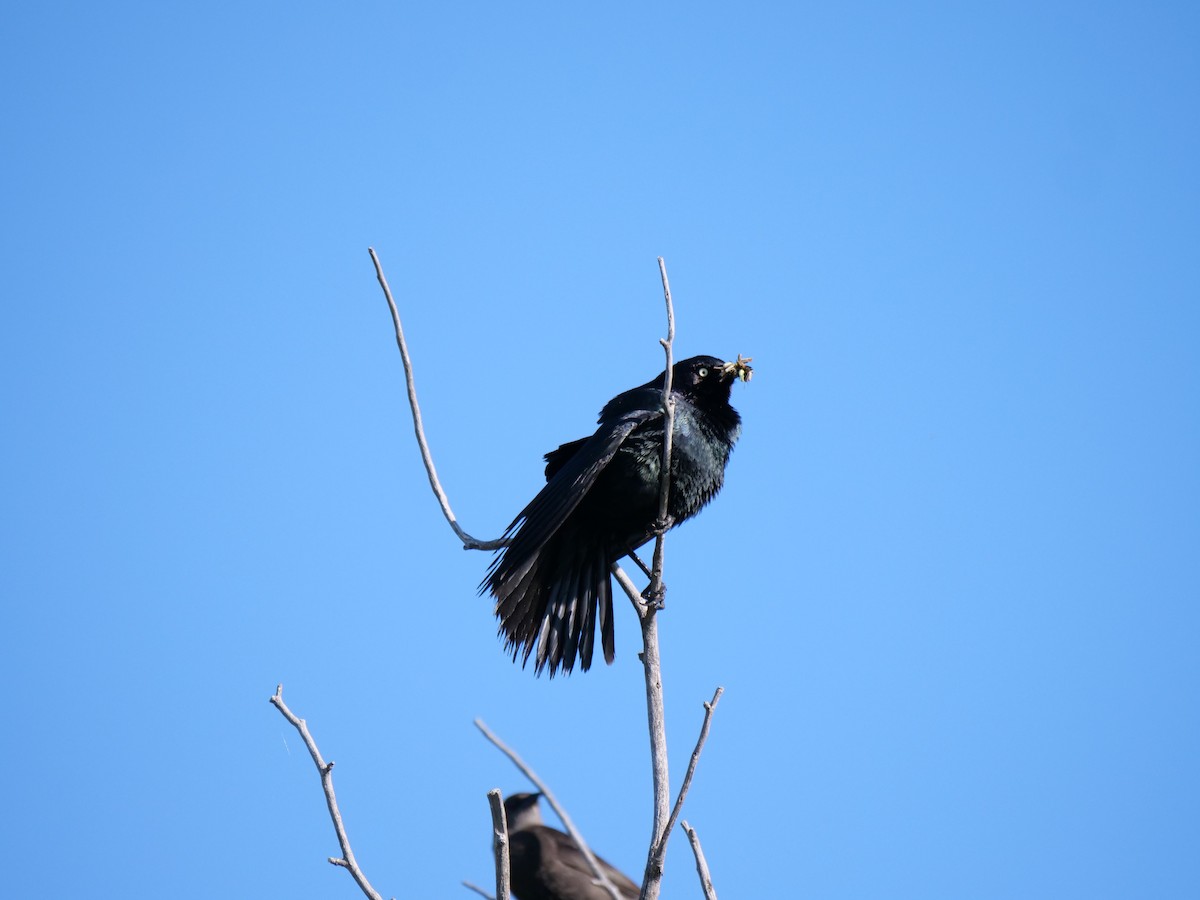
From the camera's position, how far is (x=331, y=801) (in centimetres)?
284

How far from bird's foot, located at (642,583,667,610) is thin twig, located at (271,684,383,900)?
1.09m

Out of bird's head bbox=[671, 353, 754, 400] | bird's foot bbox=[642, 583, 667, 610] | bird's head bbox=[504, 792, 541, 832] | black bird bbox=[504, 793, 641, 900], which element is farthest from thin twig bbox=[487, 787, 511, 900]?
bird's head bbox=[504, 792, 541, 832]

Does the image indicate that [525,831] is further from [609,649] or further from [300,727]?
[300,727]

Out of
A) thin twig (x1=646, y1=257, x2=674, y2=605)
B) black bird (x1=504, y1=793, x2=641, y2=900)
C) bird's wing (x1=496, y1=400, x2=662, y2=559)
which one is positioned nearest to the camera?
thin twig (x1=646, y1=257, x2=674, y2=605)

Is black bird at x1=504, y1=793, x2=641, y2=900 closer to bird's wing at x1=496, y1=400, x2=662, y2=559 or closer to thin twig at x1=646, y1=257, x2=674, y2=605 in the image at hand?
bird's wing at x1=496, y1=400, x2=662, y2=559

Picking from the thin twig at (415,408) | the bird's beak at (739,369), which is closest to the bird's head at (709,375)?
the bird's beak at (739,369)

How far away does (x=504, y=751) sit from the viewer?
236 centimetres

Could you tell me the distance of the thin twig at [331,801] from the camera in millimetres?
2796

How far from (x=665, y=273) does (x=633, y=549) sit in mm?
2099

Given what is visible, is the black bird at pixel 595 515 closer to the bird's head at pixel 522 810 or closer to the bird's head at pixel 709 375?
the bird's head at pixel 709 375

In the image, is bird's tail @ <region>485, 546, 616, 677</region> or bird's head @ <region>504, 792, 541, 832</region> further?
bird's head @ <region>504, 792, 541, 832</region>

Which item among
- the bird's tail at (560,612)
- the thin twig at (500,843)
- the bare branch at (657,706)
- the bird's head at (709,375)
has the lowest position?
the thin twig at (500,843)

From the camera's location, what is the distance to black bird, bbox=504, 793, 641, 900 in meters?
6.19

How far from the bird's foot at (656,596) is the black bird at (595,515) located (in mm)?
441
